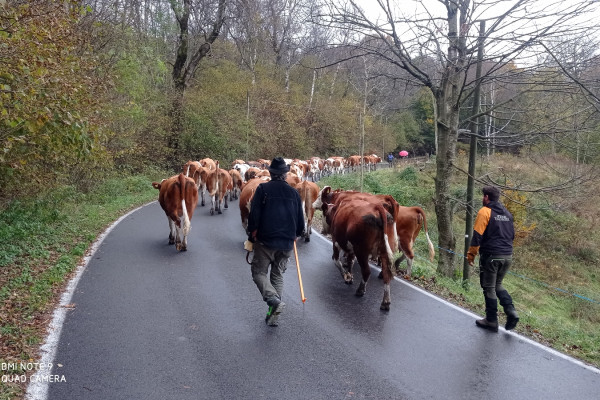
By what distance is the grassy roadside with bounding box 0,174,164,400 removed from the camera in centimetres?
493

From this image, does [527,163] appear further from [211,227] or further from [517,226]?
[211,227]

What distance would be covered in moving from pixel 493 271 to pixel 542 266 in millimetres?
16678

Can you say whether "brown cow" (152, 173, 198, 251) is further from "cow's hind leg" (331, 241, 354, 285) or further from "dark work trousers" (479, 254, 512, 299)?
"dark work trousers" (479, 254, 512, 299)

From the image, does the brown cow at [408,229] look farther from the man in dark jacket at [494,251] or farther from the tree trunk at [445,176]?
the man in dark jacket at [494,251]

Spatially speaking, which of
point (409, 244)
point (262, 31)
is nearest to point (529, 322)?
point (409, 244)

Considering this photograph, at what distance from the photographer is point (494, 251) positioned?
621 centimetres

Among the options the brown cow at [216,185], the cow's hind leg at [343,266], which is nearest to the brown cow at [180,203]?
the cow's hind leg at [343,266]

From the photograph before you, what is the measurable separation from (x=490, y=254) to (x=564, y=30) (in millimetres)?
3936

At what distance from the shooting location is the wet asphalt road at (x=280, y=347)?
4.36m

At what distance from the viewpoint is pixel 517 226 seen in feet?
68.4

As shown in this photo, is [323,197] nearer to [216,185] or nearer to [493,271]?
[493,271]

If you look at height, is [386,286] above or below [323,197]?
below

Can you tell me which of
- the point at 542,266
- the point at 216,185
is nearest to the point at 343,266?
the point at 216,185

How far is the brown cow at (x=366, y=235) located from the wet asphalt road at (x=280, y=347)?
1.66 ft
